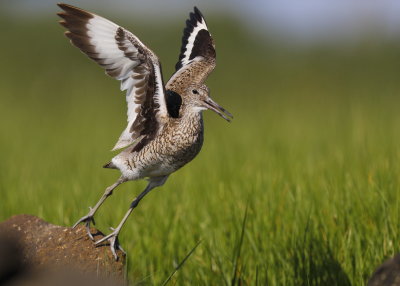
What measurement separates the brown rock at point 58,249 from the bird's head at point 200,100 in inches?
44.2

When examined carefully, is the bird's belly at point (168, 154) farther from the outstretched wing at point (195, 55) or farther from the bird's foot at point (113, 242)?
the outstretched wing at point (195, 55)

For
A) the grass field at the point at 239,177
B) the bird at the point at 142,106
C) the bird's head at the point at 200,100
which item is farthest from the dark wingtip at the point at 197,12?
the grass field at the point at 239,177

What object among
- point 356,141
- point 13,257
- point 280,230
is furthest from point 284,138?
point 13,257

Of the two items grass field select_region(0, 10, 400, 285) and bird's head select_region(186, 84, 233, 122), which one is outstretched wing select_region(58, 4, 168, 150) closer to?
bird's head select_region(186, 84, 233, 122)

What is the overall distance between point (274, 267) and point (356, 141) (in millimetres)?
4402

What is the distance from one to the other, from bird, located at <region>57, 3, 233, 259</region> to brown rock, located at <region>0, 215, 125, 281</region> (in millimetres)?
75

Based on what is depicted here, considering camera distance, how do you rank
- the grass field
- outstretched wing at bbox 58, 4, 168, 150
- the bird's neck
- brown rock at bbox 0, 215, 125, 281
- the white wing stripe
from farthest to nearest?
the white wing stripe → the grass field → the bird's neck → outstretched wing at bbox 58, 4, 168, 150 → brown rock at bbox 0, 215, 125, 281

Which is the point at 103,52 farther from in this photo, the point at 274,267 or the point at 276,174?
the point at 276,174

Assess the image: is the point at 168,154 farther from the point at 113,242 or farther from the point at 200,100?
the point at 113,242

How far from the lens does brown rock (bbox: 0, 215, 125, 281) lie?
12.8ft

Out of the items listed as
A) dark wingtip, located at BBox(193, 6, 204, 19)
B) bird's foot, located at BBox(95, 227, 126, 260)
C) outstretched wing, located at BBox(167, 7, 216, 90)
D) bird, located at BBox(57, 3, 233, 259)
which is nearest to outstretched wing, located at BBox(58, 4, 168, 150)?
bird, located at BBox(57, 3, 233, 259)

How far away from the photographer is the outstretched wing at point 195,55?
493 centimetres

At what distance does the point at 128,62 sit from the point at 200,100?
1.87ft

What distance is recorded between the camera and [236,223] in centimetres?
529
